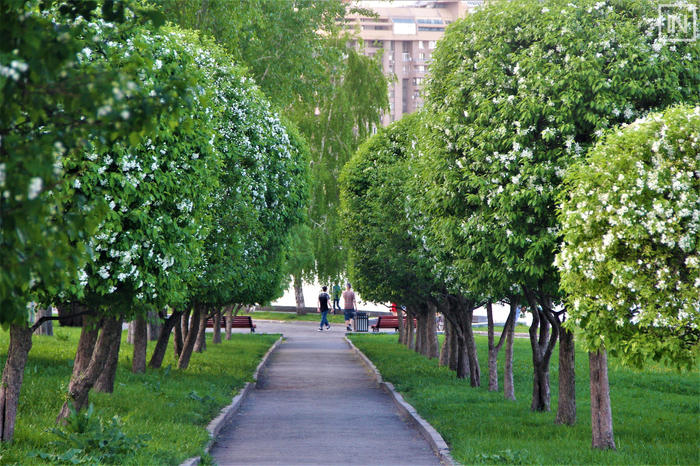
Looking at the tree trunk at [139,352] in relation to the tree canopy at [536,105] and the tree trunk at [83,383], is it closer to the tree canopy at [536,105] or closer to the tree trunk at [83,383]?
the tree trunk at [83,383]

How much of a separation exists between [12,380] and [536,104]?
7065mm

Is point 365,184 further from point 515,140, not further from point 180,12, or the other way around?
point 515,140

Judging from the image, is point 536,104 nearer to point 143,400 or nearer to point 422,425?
point 422,425

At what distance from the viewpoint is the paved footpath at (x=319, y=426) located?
445 inches

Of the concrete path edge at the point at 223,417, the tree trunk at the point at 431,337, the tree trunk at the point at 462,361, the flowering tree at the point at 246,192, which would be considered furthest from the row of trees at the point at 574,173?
the tree trunk at the point at 431,337

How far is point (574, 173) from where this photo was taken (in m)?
10.1

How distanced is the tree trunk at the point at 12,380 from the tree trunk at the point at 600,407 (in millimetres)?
6858

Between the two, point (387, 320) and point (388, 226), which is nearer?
point (388, 226)

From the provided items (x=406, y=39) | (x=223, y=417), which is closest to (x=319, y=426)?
(x=223, y=417)

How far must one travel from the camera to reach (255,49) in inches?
1014

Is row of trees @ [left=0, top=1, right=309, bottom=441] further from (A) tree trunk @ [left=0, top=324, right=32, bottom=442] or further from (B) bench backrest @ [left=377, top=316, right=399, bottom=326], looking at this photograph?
(B) bench backrest @ [left=377, top=316, right=399, bottom=326]

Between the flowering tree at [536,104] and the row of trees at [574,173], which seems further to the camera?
the flowering tree at [536,104]

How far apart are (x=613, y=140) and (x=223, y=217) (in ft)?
28.5

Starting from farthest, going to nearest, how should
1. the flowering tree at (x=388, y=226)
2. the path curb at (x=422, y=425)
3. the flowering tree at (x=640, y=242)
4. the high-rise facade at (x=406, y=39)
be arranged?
the high-rise facade at (x=406, y=39)
the flowering tree at (x=388, y=226)
the path curb at (x=422, y=425)
the flowering tree at (x=640, y=242)
